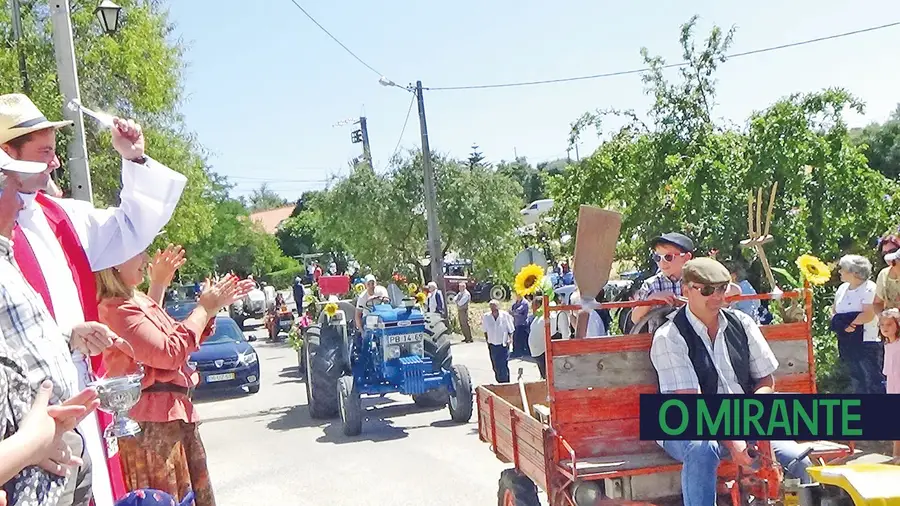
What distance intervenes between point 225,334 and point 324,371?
16.0ft

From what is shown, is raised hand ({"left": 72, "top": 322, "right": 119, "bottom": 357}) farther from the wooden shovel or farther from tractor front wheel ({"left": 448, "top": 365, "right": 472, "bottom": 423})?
tractor front wheel ({"left": 448, "top": 365, "right": 472, "bottom": 423})

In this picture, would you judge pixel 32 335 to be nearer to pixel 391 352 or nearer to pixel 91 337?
pixel 91 337

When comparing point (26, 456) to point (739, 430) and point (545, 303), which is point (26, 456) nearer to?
point (739, 430)

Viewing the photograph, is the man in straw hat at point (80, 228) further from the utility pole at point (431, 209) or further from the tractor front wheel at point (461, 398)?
the utility pole at point (431, 209)

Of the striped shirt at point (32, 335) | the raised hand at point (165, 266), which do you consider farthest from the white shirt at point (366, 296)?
the striped shirt at point (32, 335)

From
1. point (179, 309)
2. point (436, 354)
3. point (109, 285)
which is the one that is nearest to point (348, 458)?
point (436, 354)

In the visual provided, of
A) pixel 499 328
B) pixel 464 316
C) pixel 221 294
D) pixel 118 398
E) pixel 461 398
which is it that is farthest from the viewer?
pixel 464 316

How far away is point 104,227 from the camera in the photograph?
2725mm

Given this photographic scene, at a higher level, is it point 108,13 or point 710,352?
point 108,13

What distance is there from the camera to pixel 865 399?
138 centimetres

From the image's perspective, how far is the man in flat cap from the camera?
3951 mm

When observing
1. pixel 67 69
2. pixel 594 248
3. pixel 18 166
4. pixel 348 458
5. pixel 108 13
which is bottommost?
pixel 348 458

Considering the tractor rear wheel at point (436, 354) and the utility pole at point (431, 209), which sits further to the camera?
the utility pole at point (431, 209)

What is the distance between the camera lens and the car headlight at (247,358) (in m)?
13.4
